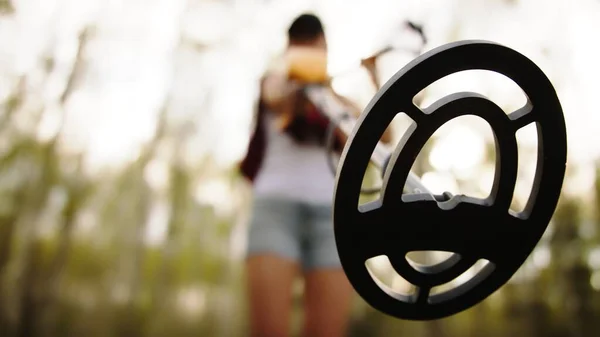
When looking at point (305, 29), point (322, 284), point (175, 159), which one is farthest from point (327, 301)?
point (175, 159)

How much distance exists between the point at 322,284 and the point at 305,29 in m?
0.45

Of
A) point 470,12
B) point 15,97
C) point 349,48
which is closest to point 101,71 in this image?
point 15,97

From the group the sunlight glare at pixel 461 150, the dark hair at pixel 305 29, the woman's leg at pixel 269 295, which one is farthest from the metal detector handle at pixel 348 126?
the sunlight glare at pixel 461 150

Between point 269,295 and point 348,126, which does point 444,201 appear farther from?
point 269,295

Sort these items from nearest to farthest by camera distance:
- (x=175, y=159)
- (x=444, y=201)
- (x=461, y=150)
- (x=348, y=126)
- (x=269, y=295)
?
(x=444, y=201) → (x=348, y=126) → (x=269, y=295) → (x=461, y=150) → (x=175, y=159)

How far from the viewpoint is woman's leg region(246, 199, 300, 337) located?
29.1 inches

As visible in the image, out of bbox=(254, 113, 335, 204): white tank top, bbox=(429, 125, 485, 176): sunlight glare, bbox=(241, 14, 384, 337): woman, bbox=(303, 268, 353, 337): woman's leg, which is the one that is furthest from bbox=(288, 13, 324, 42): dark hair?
bbox=(429, 125, 485, 176): sunlight glare

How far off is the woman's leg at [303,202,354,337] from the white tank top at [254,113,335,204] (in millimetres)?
31

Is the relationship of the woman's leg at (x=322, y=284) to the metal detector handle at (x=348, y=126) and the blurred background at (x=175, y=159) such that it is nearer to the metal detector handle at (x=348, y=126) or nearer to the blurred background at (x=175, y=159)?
the metal detector handle at (x=348, y=126)

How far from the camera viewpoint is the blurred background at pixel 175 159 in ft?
6.70

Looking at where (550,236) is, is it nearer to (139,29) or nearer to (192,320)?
(192,320)

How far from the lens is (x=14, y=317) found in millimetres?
1873

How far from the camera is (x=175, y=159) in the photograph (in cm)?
231

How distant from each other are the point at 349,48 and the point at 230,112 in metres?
1.09
